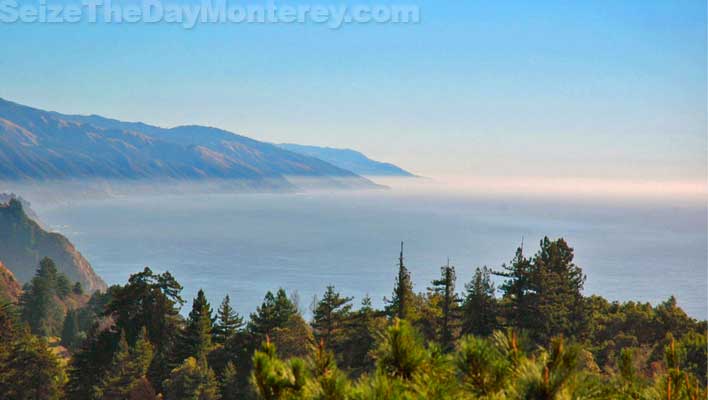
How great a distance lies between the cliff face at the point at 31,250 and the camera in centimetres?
15450

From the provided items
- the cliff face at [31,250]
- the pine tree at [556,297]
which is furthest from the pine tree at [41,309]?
the cliff face at [31,250]

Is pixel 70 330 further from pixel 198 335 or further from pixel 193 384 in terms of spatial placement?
pixel 193 384

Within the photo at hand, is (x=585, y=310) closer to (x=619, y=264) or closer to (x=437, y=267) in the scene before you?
(x=437, y=267)

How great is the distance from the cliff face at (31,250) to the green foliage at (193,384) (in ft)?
426

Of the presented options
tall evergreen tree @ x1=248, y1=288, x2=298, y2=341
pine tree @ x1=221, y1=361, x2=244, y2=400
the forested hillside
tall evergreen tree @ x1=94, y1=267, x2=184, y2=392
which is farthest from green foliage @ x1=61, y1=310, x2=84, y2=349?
pine tree @ x1=221, y1=361, x2=244, y2=400

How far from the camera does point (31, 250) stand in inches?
6501

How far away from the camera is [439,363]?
15.0ft

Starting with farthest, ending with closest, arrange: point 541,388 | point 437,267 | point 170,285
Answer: point 437,267 < point 170,285 < point 541,388

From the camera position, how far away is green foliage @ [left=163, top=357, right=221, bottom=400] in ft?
94.1

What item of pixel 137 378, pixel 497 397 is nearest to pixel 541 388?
pixel 497 397

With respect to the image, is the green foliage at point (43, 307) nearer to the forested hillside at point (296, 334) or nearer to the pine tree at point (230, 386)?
the forested hillside at point (296, 334)

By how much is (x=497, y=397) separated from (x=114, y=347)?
3814 cm

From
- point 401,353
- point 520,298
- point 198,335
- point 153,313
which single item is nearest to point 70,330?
point 153,313

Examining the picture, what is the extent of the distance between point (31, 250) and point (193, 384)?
534 feet
